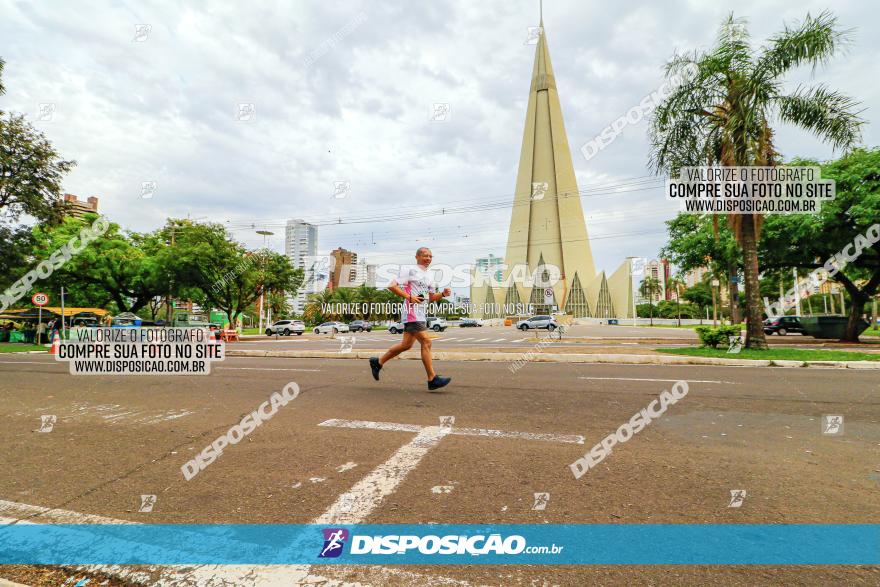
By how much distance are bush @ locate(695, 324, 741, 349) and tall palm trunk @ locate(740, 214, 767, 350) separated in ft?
1.50

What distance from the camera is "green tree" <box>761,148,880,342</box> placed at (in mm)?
16156

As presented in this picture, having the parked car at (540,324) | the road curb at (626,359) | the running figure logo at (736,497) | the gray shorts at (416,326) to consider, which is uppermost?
the gray shorts at (416,326)

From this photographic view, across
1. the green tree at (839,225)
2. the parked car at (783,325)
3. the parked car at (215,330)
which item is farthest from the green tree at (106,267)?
the parked car at (783,325)

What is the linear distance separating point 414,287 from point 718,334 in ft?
40.1

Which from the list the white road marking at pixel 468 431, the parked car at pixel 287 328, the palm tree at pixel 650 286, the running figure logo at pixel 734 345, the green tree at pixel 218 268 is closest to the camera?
the white road marking at pixel 468 431

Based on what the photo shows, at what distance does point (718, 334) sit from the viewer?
13.8 metres

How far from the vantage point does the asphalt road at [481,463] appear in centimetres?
240

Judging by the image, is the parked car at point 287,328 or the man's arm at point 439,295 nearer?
the man's arm at point 439,295

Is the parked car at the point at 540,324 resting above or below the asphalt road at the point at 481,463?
below

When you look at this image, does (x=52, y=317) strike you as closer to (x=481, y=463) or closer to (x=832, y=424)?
(x=481, y=463)

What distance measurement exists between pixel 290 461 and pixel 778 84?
1627 centimetres

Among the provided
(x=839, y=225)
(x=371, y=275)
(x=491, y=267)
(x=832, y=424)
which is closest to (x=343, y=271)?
(x=371, y=275)

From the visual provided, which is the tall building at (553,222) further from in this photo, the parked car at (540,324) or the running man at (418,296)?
the running man at (418,296)

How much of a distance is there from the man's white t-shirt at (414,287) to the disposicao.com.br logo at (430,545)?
391cm
